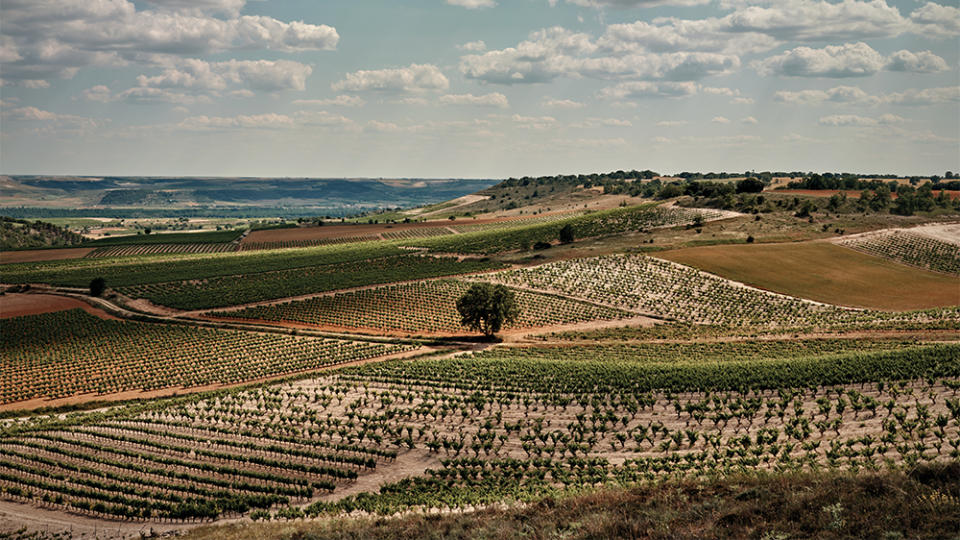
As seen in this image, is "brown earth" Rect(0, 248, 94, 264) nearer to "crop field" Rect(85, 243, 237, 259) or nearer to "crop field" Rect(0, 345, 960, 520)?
"crop field" Rect(85, 243, 237, 259)

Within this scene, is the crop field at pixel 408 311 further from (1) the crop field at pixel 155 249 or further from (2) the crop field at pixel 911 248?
(1) the crop field at pixel 155 249

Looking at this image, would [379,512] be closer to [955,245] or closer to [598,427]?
[598,427]

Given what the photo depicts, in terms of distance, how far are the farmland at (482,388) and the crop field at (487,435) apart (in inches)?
8.4

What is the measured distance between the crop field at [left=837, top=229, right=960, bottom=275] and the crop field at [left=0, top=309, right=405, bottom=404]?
9120cm

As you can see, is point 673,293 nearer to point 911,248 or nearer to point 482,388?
point 482,388

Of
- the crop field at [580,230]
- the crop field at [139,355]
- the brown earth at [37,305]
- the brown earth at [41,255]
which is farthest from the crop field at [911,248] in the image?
the brown earth at [41,255]

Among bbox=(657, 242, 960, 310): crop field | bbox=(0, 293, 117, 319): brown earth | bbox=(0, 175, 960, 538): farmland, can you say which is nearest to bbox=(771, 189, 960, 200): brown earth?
bbox=(0, 175, 960, 538): farmland

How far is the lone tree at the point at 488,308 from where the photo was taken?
78438 mm

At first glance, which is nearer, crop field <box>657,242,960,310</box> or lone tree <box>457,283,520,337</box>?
lone tree <box>457,283,520,337</box>

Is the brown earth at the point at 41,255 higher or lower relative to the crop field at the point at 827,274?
lower

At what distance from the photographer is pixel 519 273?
11138 cm

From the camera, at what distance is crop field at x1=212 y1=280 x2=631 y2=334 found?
87250 mm

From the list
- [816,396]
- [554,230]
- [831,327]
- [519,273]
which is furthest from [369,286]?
[816,396]

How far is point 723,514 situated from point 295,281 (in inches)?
3931
